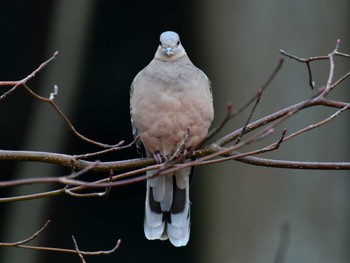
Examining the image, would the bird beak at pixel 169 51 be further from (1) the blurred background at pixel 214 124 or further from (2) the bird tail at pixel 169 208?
(1) the blurred background at pixel 214 124

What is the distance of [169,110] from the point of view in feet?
12.7

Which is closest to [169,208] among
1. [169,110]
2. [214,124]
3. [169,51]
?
[169,110]

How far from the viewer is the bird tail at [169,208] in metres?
4.16

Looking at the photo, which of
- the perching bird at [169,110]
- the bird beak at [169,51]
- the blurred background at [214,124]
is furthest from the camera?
the blurred background at [214,124]

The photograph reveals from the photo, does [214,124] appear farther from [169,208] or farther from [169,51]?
[169,51]

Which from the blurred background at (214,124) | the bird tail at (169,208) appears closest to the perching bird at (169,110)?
the bird tail at (169,208)

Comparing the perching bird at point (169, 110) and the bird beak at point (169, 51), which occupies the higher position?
the bird beak at point (169, 51)

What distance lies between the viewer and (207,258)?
5.34 metres

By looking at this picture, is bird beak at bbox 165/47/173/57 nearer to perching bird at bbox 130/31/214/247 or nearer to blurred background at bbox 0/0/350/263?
perching bird at bbox 130/31/214/247

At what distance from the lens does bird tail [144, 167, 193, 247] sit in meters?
4.16

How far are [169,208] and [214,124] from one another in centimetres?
107

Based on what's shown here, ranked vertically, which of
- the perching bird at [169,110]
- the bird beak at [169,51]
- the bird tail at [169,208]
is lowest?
the bird tail at [169,208]

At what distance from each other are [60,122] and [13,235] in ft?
2.44

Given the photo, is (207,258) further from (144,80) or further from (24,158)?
(24,158)
